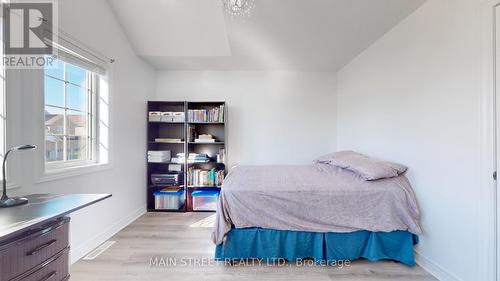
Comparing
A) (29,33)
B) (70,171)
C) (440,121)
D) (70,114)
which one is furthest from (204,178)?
(440,121)

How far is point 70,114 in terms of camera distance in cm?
203

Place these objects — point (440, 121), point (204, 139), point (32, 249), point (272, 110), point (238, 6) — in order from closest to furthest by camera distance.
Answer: point (32, 249), point (440, 121), point (238, 6), point (204, 139), point (272, 110)

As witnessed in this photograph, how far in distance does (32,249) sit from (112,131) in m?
1.67

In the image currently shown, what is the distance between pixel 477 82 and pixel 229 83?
2.93 metres

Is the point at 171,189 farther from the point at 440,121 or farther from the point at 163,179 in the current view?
the point at 440,121

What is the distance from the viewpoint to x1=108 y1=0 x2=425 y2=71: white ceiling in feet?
7.11

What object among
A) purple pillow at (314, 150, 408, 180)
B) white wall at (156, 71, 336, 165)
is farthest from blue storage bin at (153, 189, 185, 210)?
purple pillow at (314, 150, 408, 180)

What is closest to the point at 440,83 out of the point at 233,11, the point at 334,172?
the point at 334,172

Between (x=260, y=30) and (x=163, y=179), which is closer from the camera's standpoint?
(x=260, y=30)

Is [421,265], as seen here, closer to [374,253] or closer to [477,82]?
[374,253]

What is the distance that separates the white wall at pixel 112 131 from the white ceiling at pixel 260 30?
32cm

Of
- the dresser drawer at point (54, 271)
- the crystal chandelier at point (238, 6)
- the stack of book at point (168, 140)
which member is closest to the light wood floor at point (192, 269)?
the dresser drawer at point (54, 271)

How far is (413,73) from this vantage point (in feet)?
6.45

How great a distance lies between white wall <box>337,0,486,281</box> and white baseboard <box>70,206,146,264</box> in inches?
124
